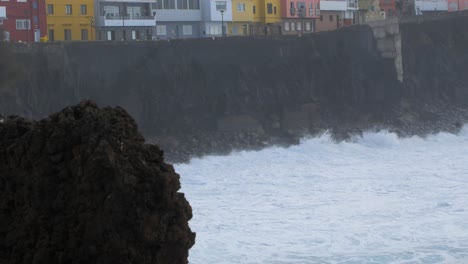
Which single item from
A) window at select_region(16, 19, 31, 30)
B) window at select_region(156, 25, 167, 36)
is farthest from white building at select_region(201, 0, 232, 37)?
window at select_region(16, 19, 31, 30)

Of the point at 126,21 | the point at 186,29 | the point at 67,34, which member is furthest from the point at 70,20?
the point at 186,29

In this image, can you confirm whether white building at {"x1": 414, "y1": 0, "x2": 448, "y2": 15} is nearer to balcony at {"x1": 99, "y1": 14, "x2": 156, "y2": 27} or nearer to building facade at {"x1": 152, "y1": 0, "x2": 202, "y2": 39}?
building facade at {"x1": 152, "y1": 0, "x2": 202, "y2": 39}

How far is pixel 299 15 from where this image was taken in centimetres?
4459

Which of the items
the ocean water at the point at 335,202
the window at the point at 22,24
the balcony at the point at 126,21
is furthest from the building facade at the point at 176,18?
the ocean water at the point at 335,202

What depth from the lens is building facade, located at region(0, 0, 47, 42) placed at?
116ft

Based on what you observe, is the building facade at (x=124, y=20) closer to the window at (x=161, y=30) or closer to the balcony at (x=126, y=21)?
the balcony at (x=126, y=21)

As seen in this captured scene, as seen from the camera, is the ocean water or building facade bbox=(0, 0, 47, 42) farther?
building facade bbox=(0, 0, 47, 42)

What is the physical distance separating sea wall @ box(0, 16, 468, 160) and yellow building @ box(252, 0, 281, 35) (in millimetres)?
7796

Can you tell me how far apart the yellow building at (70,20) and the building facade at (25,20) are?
50 cm

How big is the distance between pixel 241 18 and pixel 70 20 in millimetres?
8935

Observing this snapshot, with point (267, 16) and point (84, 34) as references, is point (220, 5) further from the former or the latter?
point (84, 34)

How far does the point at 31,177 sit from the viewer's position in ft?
18.1

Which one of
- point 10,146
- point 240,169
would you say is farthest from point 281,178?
point 10,146

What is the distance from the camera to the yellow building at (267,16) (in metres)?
43.5
